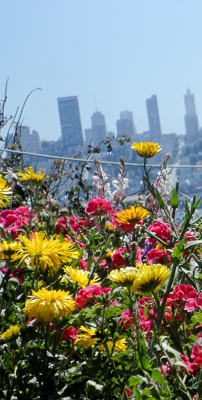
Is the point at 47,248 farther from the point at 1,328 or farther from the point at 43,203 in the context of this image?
the point at 43,203

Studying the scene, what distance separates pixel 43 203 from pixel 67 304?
170 centimetres

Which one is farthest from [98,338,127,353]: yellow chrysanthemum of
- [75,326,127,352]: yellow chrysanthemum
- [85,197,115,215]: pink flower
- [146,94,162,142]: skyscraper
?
[146,94,162,142]: skyscraper


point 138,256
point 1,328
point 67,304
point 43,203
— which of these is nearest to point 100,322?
point 67,304

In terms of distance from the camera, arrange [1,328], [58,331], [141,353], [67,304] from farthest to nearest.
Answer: [1,328]
[58,331]
[67,304]
[141,353]

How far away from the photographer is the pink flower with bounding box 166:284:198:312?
37.0 inches

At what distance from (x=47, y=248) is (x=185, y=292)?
0.69ft

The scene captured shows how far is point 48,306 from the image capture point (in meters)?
0.88

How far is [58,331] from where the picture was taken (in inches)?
40.3

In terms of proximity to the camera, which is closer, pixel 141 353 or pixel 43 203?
pixel 141 353

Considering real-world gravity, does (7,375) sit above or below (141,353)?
below

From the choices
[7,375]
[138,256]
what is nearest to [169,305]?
[7,375]

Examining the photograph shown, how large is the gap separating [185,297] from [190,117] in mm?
69683

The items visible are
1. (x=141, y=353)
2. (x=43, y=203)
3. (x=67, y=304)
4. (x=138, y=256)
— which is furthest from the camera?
(x=43, y=203)

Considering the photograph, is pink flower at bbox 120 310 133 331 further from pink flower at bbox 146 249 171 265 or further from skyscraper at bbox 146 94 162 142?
skyscraper at bbox 146 94 162 142
